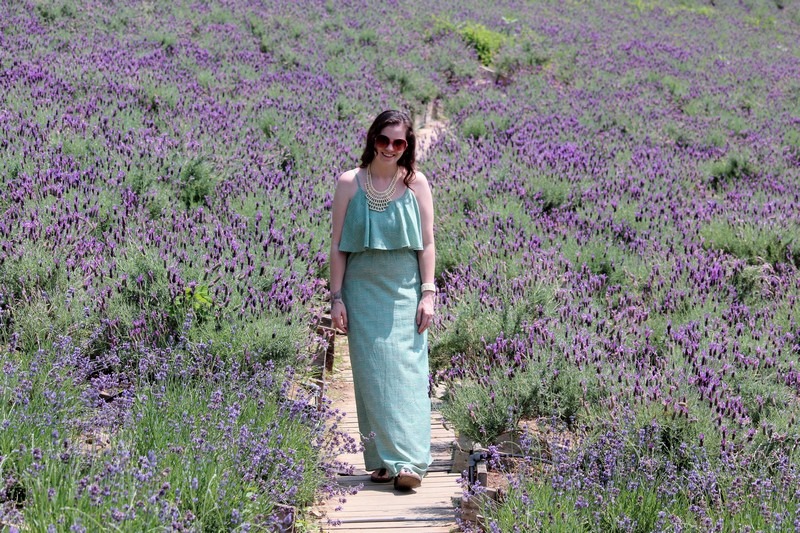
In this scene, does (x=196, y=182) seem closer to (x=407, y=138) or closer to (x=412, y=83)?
(x=407, y=138)

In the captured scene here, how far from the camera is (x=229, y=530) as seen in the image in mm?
2852

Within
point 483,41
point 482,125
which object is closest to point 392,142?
point 482,125

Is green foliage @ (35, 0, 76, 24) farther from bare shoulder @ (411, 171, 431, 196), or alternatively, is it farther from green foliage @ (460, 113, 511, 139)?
bare shoulder @ (411, 171, 431, 196)

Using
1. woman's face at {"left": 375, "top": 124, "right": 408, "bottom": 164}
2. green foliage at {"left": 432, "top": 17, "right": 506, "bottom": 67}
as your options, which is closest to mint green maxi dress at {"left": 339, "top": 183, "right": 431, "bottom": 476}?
woman's face at {"left": 375, "top": 124, "right": 408, "bottom": 164}

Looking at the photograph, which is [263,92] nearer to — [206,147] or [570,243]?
[206,147]

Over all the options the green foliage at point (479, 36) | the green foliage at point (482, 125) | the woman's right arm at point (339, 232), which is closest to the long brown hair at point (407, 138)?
the woman's right arm at point (339, 232)

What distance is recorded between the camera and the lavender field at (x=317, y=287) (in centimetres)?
312

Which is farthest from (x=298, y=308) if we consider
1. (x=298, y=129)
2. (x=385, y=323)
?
(x=298, y=129)

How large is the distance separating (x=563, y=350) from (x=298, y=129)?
5179mm

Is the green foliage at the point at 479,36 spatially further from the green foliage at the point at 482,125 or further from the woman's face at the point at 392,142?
the woman's face at the point at 392,142

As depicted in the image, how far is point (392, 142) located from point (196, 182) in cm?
298

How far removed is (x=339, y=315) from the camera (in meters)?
4.23

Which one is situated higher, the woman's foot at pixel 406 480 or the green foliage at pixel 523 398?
the green foliage at pixel 523 398

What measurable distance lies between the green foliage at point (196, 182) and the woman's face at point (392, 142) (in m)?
2.79
